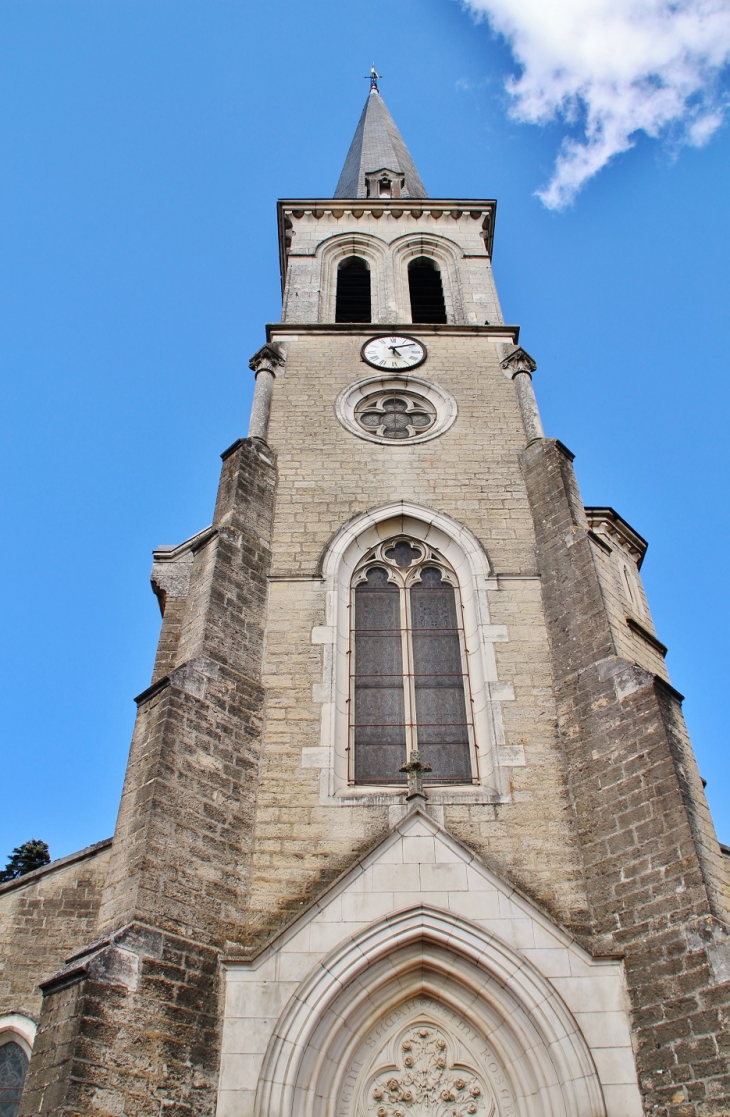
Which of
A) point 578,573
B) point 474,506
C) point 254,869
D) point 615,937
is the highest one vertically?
point 474,506

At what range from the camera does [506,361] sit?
48.1ft

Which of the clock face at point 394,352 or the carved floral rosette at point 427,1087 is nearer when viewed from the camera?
the carved floral rosette at point 427,1087

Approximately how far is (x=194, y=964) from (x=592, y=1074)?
312cm

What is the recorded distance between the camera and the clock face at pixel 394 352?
14969mm

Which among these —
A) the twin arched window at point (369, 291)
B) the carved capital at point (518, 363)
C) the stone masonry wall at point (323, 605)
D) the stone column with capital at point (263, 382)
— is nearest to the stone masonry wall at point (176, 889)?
the stone masonry wall at point (323, 605)

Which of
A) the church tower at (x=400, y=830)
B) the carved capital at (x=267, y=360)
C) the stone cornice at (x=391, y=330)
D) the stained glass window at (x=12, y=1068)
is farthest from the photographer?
the stone cornice at (x=391, y=330)

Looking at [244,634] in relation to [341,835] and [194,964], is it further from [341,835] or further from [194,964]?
[194,964]

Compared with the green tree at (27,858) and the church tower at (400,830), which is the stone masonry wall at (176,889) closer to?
the church tower at (400,830)

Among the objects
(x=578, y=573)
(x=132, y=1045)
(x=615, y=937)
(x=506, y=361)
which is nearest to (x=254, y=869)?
(x=132, y=1045)

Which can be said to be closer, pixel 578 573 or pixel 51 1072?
pixel 51 1072

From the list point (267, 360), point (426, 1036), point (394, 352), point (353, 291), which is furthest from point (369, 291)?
point (426, 1036)

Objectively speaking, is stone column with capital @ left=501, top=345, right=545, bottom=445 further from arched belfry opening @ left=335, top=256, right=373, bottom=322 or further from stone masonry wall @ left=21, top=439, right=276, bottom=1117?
stone masonry wall @ left=21, top=439, right=276, bottom=1117

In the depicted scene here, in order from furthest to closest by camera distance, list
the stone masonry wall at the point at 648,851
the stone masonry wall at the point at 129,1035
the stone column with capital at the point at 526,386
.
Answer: the stone column with capital at the point at 526,386, the stone masonry wall at the point at 648,851, the stone masonry wall at the point at 129,1035

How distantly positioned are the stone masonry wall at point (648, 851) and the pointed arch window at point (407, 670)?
1.13m
